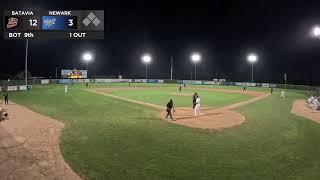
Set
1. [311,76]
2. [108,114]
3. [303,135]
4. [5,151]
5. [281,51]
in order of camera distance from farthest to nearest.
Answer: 1. [281,51]
2. [311,76]
3. [108,114]
4. [303,135]
5. [5,151]

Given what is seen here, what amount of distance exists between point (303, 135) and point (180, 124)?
8.37 meters

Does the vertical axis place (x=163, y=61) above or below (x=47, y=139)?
above

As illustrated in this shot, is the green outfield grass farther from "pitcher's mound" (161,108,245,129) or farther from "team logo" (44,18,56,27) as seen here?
"team logo" (44,18,56,27)

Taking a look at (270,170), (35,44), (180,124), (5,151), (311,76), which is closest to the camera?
(270,170)

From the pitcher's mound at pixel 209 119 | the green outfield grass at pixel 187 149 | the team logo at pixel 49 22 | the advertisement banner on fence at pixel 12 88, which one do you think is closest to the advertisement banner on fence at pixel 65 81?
the advertisement banner on fence at pixel 12 88

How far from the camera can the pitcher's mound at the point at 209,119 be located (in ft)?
77.0

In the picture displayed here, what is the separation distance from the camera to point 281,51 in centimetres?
11056

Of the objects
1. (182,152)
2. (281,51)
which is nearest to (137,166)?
(182,152)

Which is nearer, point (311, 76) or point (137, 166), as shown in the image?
point (137, 166)

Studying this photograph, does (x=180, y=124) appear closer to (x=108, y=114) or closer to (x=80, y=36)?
(x=108, y=114)
